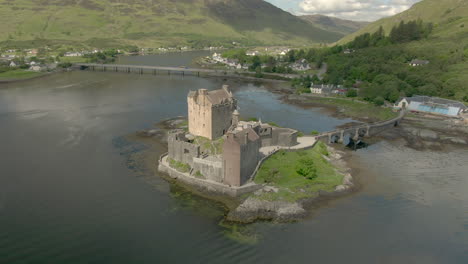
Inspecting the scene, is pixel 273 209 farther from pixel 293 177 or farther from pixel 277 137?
pixel 277 137

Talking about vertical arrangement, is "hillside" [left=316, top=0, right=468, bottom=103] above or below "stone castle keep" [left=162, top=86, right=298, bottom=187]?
above

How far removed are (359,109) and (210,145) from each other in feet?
183

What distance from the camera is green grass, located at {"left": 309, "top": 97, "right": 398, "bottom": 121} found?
85.3 metres

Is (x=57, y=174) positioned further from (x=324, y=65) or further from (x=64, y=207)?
Result: (x=324, y=65)

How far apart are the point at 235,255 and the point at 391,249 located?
16.0 m

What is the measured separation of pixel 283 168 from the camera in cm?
4900

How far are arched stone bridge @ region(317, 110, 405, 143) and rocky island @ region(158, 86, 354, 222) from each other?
6.61 m

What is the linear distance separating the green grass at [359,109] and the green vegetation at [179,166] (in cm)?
5421

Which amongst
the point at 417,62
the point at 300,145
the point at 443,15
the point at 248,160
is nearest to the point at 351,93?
the point at 417,62

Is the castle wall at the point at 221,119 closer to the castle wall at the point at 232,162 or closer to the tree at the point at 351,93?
the castle wall at the point at 232,162

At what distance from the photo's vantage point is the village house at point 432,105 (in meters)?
85.0

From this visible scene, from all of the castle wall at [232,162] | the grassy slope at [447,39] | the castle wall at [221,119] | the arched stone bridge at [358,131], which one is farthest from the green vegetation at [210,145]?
the grassy slope at [447,39]

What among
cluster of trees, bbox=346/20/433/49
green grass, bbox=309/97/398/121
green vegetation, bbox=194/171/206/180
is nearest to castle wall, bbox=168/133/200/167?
green vegetation, bbox=194/171/206/180

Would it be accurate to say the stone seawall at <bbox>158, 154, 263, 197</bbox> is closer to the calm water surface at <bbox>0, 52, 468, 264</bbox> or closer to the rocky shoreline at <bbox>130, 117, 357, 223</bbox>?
the rocky shoreline at <bbox>130, 117, 357, 223</bbox>
